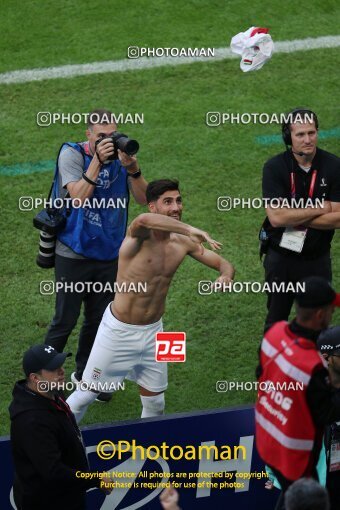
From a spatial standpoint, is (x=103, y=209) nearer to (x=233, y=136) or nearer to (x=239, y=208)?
(x=239, y=208)

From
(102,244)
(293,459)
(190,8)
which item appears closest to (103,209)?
(102,244)

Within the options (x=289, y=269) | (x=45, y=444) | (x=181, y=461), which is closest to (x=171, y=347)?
(x=289, y=269)

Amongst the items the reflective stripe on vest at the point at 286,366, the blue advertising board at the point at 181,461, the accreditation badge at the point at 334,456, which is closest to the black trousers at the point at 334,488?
the accreditation badge at the point at 334,456

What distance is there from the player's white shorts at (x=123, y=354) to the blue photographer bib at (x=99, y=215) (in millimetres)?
559

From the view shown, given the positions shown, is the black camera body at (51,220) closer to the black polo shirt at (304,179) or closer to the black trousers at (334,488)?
the black polo shirt at (304,179)

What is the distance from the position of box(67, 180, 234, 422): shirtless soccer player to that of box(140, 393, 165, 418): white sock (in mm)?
32

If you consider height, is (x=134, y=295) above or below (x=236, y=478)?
above

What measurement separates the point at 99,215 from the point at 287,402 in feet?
8.44

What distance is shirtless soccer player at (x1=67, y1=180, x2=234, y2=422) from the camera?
7.21 metres

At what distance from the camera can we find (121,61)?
1149 centimetres

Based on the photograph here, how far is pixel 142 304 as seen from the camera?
23.9 ft

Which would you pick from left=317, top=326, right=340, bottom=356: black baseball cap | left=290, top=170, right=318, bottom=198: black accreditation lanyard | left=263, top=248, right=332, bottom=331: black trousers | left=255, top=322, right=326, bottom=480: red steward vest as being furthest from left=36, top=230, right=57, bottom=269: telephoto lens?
left=255, top=322, right=326, bottom=480: red steward vest

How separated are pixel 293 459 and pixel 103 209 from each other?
267 centimetres

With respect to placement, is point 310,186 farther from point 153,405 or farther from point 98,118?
point 153,405
